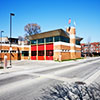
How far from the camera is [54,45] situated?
3372 cm

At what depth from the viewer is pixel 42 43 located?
37.4 m

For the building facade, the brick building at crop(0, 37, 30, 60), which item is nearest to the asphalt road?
the building facade

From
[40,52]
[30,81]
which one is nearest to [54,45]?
[40,52]

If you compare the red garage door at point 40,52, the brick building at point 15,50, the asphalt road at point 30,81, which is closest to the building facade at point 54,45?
the red garage door at point 40,52

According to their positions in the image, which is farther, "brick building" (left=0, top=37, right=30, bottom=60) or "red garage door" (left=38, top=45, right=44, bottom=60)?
"red garage door" (left=38, top=45, right=44, bottom=60)

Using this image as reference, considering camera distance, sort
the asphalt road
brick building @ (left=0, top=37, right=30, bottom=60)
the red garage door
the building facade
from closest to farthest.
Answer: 1. the asphalt road
2. the building facade
3. brick building @ (left=0, top=37, right=30, bottom=60)
4. the red garage door

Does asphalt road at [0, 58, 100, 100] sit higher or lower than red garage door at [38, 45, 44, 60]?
lower

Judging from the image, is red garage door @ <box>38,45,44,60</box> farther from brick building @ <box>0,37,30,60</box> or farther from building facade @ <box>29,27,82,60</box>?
brick building @ <box>0,37,30,60</box>

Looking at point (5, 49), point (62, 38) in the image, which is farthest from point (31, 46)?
point (62, 38)

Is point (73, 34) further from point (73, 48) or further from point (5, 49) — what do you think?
point (5, 49)

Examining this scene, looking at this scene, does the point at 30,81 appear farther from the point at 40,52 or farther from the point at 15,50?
the point at 15,50

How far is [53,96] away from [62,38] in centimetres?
2898

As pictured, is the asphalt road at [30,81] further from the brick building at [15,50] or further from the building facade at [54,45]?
the brick building at [15,50]

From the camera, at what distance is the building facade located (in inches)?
1289
